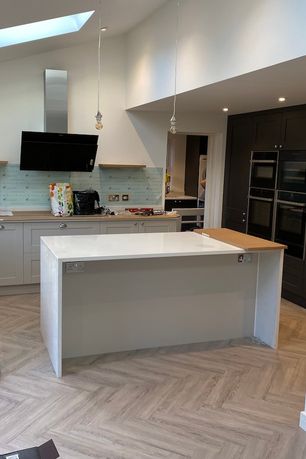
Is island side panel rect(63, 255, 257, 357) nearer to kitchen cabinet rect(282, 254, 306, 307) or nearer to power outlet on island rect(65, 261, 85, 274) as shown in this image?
power outlet on island rect(65, 261, 85, 274)

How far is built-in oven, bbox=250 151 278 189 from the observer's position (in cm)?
523

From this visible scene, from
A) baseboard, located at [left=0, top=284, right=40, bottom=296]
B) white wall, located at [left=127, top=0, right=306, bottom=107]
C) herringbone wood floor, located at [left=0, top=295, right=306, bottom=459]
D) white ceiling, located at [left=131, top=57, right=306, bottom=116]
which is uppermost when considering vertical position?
white wall, located at [left=127, top=0, right=306, bottom=107]

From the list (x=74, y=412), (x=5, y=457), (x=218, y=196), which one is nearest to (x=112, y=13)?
(x=218, y=196)

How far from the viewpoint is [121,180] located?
236 inches

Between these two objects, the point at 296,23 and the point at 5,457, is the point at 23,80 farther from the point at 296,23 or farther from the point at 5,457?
the point at 5,457

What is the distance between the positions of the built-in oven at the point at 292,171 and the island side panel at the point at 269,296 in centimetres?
128

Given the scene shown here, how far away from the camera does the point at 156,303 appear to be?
3.70m

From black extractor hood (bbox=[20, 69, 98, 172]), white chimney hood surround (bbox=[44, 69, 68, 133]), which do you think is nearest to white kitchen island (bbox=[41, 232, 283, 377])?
black extractor hood (bbox=[20, 69, 98, 172])

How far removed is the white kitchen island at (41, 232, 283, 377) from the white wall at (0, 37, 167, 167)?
2.14m

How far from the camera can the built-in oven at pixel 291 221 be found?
482 centimetres

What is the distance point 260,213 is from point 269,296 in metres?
1.82

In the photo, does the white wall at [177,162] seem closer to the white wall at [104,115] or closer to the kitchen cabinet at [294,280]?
the white wall at [104,115]

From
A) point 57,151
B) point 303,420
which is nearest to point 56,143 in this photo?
point 57,151

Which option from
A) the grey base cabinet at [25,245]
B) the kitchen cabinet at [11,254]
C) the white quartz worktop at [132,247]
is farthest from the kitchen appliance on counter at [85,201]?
the white quartz worktop at [132,247]
